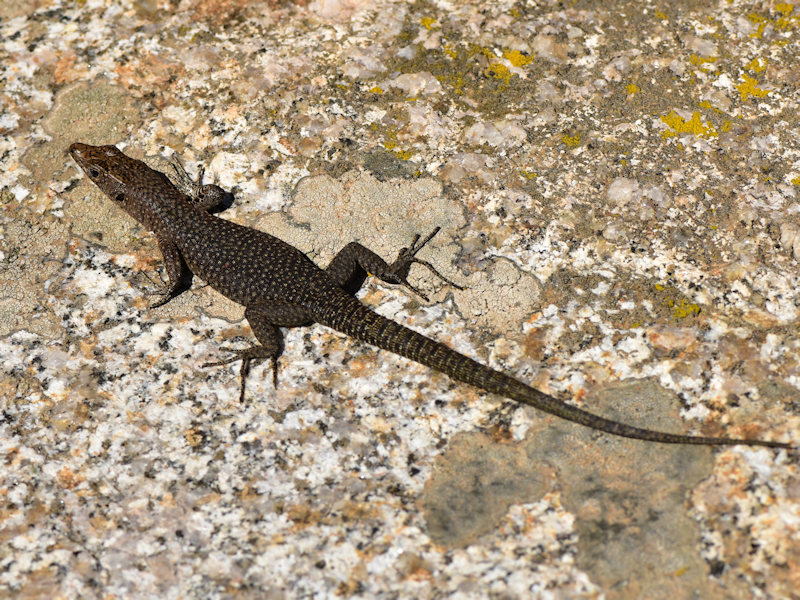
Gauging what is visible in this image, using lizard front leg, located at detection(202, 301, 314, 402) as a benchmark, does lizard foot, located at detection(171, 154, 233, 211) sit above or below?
above

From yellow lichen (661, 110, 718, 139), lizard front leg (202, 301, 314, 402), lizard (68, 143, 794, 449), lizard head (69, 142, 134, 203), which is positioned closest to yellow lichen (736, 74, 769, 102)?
yellow lichen (661, 110, 718, 139)

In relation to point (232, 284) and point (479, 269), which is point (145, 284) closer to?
point (232, 284)

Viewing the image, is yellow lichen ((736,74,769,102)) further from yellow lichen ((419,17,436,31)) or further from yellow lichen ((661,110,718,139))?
yellow lichen ((419,17,436,31))

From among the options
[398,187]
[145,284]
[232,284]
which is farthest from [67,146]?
[398,187]

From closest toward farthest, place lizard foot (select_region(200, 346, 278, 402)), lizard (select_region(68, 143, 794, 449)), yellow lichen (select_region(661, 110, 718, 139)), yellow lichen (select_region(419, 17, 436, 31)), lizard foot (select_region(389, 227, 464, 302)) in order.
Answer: lizard (select_region(68, 143, 794, 449)) → lizard foot (select_region(200, 346, 278, 402)) → lizard foot (select_region(389, 227, 464, 302)) → yellow lichen (select_region(661, 110, 718, 139)) → yellow lichen (select_region(419, 17, 436, 31))

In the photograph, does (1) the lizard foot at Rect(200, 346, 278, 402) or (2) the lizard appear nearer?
(2) the lizard

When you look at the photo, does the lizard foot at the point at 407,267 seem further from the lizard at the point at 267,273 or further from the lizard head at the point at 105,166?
the lizard head at the point at 105,166

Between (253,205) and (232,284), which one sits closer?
(232,284)

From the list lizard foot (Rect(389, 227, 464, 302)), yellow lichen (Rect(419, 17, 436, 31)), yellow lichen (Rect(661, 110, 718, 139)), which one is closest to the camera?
lizard foot (Rect(389, 227, 464, 302))
